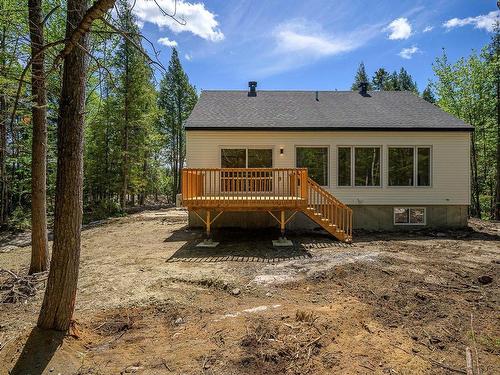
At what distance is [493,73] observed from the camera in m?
18.1

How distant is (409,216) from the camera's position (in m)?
11.0

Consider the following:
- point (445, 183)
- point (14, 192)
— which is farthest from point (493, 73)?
point (14, 192)

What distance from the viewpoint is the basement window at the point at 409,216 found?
11.0 meters

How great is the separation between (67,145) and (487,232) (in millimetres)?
12928

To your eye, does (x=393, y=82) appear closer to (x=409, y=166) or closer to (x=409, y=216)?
(x=409, y=166)

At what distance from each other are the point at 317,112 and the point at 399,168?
12.4ft

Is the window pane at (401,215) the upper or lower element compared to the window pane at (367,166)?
lower

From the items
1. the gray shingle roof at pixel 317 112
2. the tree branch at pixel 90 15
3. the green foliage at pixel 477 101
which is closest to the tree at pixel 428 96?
the green foliage at pixel 477 101

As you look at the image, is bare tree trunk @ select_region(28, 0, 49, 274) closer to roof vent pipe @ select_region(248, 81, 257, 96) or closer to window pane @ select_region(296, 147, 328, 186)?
window pane @ select_region(296, 147, 328, 186)

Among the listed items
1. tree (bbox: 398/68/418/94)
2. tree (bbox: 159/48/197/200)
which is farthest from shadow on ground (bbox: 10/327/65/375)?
tree (bbox: 398/68/418/94)

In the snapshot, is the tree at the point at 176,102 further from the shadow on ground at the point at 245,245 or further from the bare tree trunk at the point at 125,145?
the shadow on ground at the point at 245,245

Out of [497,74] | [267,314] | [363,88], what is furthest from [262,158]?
[497,74]

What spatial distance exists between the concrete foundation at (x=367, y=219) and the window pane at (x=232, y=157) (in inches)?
72.1

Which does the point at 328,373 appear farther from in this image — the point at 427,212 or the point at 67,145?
the point at 427,212
